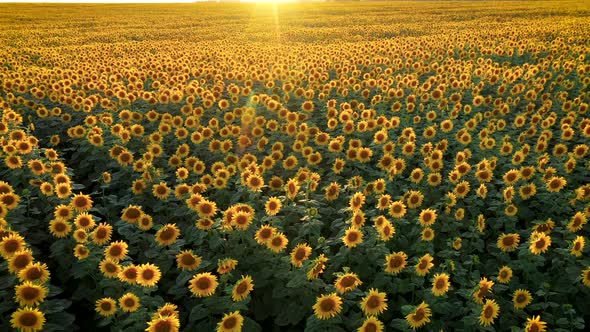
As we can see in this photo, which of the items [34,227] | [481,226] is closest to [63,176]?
[34,227]

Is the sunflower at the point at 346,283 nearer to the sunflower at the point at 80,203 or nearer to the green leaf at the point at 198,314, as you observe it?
the green leaf at the point at 198,314

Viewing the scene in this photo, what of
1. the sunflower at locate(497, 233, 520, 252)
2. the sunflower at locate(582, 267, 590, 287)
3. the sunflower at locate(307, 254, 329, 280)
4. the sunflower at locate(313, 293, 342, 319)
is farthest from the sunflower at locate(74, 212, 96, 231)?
the sunflower at locate(582, 267, 590, 287)

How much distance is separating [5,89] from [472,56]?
15193 millimetres

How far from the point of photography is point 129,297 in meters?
3.87

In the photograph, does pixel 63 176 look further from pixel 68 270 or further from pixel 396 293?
pixel 396 293

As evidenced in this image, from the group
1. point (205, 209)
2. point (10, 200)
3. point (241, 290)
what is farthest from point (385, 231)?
point (10, 200)

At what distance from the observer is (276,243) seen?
15.3ft

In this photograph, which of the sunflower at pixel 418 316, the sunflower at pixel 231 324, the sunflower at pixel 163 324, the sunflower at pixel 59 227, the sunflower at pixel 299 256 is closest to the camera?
the sunflower at pixel 163 324

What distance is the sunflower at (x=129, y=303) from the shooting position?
150 inches

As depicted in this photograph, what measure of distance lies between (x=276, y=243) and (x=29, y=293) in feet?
7.54

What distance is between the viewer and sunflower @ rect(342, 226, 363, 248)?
4.61 metres

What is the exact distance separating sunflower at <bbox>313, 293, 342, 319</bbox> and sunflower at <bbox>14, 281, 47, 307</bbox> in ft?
7.87

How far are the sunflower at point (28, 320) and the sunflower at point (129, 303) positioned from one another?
2.02ft

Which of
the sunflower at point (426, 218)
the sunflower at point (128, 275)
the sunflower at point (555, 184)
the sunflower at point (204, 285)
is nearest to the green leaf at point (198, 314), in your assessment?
the sunflower at point (204, 285)
